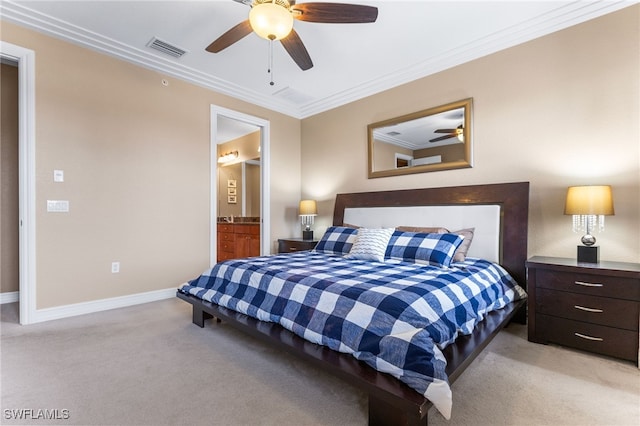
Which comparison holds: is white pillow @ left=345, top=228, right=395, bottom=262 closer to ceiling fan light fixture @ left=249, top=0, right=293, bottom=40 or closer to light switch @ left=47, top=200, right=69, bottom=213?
ceiling fan light fixture @ left=249, top=0, right=293, bottom=40

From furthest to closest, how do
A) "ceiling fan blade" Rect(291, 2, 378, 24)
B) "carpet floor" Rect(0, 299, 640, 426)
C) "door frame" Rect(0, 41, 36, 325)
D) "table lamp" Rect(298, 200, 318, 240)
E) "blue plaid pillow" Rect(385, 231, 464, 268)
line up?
"table lamp" Rect(298, 200, 318, 240), "door frame" Rect(0, 41, 36, 325), "blue plaid pillow" Rect(385, 231, 464, 268), "ceiling fan blade" Rect(291, 2, 378, 24), "carpet floor" Rect(0, 299, 640, 426)

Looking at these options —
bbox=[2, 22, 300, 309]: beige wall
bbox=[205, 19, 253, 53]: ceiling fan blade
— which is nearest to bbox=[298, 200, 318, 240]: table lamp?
bbox=[2, 22, 300, 309]: beige wall

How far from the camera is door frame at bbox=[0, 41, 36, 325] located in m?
2.79

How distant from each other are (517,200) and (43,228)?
14.9 ft

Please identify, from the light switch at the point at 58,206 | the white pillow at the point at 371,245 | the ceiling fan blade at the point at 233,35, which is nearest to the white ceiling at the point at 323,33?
the ceiling fan blade at the point at 233,35

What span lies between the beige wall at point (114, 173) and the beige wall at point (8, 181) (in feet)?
3.70

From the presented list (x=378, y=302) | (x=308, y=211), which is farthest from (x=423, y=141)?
(x=378, y=302)

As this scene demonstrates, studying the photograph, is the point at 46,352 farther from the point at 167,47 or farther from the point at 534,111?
the point at 534,111

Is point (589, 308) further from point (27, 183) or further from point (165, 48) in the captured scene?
point (27, 183)

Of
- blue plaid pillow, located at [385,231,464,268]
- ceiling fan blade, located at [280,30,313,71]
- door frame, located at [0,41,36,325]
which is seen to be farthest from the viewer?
door frame, located at [0,41,36,325]

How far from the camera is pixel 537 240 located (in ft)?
9.46

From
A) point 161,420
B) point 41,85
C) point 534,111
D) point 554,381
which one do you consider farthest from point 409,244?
point 41,85

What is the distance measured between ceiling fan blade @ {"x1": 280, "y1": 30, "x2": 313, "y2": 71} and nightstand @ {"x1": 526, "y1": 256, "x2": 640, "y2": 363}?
2567mm

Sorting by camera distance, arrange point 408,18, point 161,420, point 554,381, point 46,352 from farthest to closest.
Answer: point 408,18
point 46,352
point 554,381
point 161,420
